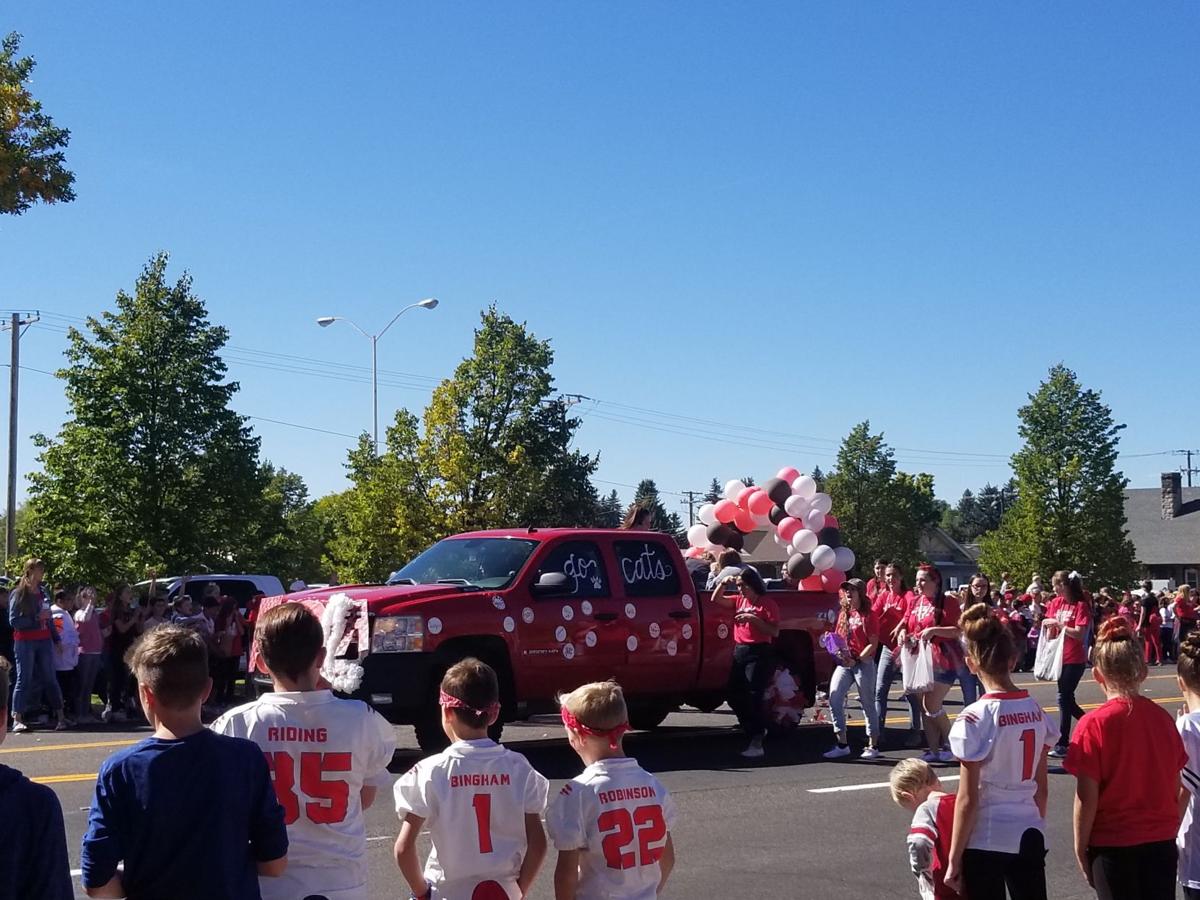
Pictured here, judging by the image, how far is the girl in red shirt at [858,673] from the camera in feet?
41.4

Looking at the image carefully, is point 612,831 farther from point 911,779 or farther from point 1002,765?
point 1002,765

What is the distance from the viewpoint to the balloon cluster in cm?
1980

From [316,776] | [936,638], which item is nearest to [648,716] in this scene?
[936,638]

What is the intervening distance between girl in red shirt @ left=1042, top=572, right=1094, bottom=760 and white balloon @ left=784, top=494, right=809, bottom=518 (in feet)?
23.3

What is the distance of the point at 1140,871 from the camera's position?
15.9 feet

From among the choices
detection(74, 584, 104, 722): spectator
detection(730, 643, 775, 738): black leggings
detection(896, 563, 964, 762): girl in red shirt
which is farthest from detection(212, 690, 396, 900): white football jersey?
detection(74, 584, 104, 722): spectator

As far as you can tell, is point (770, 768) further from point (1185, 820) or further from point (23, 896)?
point (23, 896)

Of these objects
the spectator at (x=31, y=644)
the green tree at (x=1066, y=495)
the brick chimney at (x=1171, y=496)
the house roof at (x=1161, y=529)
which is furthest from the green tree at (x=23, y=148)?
the brick chimney at (x=1171, y=496)

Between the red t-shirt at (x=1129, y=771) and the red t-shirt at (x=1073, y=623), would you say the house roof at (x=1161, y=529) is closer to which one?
the red t-shirt at (x=1073, y=623)

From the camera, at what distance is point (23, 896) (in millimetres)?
3006

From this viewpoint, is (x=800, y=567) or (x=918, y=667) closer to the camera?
(x=918, y=667)

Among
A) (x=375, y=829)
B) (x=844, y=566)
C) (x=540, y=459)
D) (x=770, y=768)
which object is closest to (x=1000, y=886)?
(x=375, y=829)

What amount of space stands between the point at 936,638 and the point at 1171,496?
78.2 m

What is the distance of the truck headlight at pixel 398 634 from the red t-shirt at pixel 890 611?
Result: 4543 millimetres
